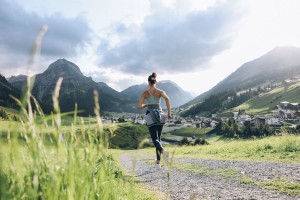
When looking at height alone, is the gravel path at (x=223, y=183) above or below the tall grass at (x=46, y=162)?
below

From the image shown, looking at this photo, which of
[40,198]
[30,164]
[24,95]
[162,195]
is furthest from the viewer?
[162,195]

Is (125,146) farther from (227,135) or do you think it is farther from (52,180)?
(52,180)

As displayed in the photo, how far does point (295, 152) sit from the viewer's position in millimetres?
18625

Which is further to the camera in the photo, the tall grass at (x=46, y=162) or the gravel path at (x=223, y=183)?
the gravel path at (x=223, y=183)

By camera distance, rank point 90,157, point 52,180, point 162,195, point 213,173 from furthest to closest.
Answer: point 213,173
point 162,195
point 90,157
point 52,180

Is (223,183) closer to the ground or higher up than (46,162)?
closer to the ground

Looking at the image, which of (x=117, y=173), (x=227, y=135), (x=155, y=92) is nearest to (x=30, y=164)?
(x=117, y=173)

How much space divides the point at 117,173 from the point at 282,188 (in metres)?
6.22

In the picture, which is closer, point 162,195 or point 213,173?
point 162,195

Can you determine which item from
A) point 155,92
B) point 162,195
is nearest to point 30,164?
point 162,195

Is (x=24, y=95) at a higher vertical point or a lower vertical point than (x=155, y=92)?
lower

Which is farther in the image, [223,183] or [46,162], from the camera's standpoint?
[223,183]

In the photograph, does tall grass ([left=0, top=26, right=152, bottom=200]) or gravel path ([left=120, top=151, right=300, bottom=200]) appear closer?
tall grass ([left=0, top=26, right=152, bottom=200])

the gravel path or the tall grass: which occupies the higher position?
the tall grass
